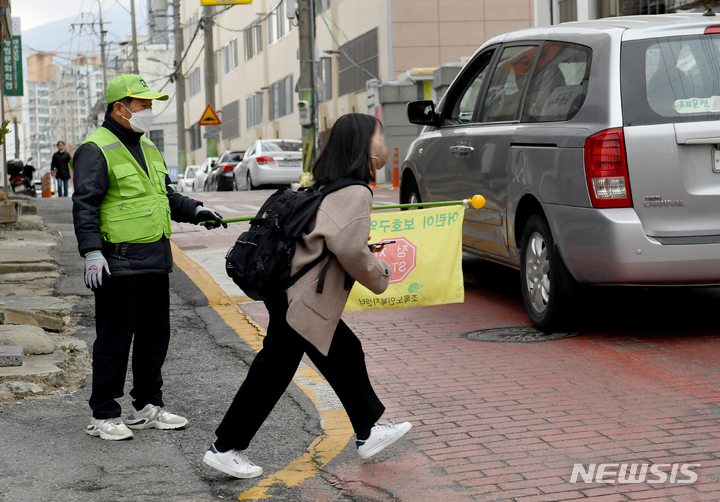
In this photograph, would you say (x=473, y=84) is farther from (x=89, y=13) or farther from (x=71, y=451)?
(x=89, y=13)

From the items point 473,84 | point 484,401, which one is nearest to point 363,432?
point 484,401

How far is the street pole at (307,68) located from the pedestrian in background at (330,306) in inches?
776

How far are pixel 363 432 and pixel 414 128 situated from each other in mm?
28935

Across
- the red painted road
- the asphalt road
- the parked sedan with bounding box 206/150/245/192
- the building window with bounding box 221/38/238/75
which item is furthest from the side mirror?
the building window with bounding box 221/38/238/75

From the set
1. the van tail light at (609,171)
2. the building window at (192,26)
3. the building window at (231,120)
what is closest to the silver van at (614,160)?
the van tail light at (609,171)

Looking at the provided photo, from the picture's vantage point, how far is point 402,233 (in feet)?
19.9

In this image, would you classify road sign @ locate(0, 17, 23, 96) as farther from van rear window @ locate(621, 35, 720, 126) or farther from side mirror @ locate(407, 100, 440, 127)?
van rear window @ locate(621, 35, 720, 126)

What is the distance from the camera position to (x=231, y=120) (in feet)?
193

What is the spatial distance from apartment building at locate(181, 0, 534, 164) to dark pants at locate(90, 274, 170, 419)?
68.0 feet

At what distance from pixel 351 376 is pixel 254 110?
49470 mm

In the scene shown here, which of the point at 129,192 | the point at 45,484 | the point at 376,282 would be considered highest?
the point at 129,192

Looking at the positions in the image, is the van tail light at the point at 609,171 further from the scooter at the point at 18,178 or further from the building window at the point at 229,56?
the building window at the point at 229,56

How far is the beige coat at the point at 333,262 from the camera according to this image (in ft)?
13.0

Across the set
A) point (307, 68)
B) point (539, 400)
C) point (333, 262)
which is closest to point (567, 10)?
point (307, 68)
